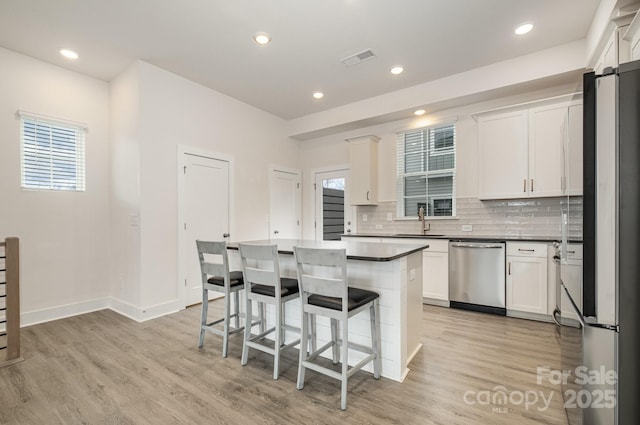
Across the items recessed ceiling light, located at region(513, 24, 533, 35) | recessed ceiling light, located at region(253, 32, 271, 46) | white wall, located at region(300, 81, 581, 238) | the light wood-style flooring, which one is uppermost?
recessed ceiling light, located at region(513, 24, 533, 35)

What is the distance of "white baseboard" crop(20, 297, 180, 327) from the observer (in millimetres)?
3547

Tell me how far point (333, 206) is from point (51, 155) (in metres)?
4.38

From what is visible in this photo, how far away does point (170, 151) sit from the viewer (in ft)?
13.1

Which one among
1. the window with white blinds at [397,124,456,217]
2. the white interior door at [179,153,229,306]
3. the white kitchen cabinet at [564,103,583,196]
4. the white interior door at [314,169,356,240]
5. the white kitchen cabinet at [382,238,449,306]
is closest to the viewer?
the white kitchen cabinet at [564,103,583,196]

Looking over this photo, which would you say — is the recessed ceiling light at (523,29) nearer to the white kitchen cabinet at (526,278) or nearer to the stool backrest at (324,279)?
the white kitchen cabinet at (526,278)

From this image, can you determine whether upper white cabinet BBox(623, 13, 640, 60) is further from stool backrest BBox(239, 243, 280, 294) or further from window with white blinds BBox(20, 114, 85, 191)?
window with white blinds BBox(20, 114, 85, 191)

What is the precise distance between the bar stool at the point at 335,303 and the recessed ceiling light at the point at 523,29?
124 inches

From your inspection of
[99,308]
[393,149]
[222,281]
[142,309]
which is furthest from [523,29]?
[99,308]

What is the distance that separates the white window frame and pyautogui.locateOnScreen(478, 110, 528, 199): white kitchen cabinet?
5.50 meters

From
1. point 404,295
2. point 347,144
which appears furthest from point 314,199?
point 404,295

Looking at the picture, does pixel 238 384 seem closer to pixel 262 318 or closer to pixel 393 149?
pixel 262 318

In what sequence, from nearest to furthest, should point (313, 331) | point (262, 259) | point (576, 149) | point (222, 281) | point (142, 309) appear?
point (576, 149) → point (262, 259) → point (313, 331) → point (222, 281) → point (142, 309)

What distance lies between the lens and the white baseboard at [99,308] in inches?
140

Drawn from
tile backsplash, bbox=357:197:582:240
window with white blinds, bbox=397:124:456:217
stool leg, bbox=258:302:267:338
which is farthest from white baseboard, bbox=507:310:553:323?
stool leg, bbox=258:302:267:338
